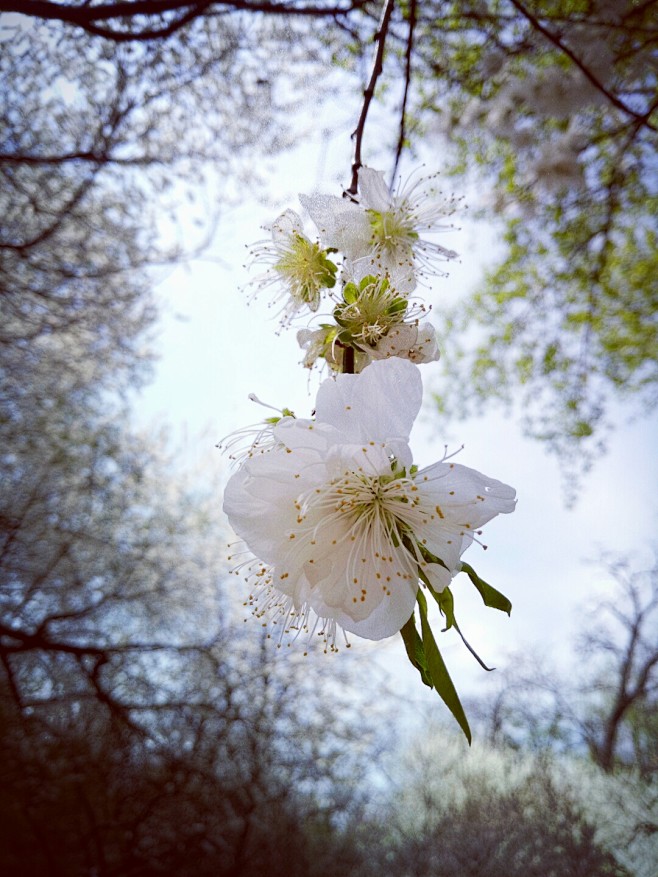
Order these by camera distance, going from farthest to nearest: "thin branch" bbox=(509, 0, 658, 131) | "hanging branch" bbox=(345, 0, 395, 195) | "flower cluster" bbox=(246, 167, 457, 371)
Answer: "thin branch" bbox=(509, 0, 658, 131), "hanging branch" bbox=(345, 0, 395, 195), "flower cluster" bbox=(246, 167, 457, 371)

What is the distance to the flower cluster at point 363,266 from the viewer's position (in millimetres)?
426

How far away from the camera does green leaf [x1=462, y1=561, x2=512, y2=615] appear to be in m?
0.34

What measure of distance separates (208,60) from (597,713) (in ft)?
10.2

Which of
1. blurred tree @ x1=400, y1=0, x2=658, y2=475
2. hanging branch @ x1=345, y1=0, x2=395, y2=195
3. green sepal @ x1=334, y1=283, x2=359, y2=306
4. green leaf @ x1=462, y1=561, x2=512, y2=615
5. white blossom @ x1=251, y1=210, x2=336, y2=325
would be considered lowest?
green leaf @ x1=462, y1=561, x2=512, y2=615

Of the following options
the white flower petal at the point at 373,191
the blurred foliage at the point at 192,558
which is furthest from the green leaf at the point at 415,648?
the blurred foliage at the point at 192,558

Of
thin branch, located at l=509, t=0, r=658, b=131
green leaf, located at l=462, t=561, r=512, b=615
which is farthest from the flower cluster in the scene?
thin branch, located at l=509, t=0, r=658, b=131

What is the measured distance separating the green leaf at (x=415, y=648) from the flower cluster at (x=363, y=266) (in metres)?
0.19

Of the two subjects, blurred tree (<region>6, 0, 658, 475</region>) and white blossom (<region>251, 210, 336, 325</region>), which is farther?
blurred tree (<region>6, 0, 658, 475</region>)

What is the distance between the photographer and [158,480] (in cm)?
405

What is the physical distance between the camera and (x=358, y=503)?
1.17ft

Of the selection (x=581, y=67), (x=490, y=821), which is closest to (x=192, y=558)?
(x=490, y=821)

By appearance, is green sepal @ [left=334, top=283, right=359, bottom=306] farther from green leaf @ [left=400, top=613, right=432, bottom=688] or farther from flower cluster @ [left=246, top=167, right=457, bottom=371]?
green leaf @ [left=400, top=613, right=432, bottom=688]

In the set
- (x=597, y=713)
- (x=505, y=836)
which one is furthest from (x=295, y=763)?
(x=597, y=713)

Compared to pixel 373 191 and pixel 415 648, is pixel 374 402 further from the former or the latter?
pixel 373 191
